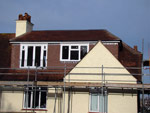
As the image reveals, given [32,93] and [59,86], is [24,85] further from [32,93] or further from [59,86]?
[59,86]

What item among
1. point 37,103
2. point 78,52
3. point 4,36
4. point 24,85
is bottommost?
point 37,103

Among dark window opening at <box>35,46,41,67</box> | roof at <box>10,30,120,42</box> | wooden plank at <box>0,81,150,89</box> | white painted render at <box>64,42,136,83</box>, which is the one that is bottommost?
wooden plank at <box>0,81,150,89</box>

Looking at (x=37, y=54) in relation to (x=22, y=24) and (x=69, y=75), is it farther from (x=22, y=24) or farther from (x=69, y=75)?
(x=69, y=75)

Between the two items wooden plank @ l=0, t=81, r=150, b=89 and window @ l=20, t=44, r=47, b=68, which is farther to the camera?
window @ l=20, t=44, r=47, b=68

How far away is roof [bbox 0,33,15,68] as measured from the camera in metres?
21.1

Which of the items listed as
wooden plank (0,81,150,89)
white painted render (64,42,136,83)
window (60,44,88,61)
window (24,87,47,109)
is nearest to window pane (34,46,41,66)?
window (60,44,88,61)

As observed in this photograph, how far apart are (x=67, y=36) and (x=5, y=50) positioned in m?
5.27

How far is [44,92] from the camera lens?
18.4 m

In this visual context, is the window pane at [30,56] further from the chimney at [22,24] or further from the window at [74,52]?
the chimney at [22,24]

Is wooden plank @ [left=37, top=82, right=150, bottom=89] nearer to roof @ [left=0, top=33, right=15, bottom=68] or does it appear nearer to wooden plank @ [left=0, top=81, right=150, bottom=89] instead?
wooden plank @ [left=0, top=81, right=150, bottom=89]

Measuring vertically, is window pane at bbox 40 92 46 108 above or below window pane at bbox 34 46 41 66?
below

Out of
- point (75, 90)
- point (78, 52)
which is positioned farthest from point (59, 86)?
point (78, 52)

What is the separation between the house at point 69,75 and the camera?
16609 mm

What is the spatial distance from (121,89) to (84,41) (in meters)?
4.56
